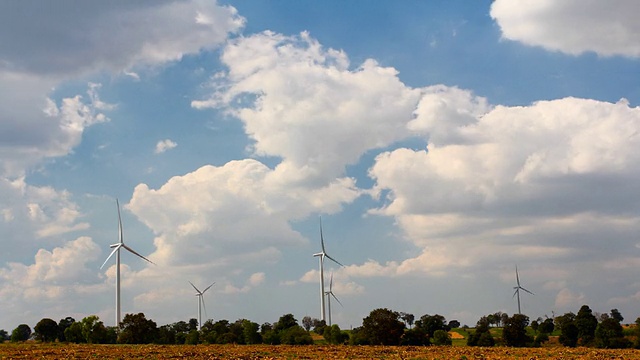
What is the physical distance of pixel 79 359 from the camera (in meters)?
98.2

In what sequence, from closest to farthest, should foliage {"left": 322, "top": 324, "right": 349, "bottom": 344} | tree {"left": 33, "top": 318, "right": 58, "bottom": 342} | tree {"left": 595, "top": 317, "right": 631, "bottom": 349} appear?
tree {"left": 595, "top": 317, "right": 631, "bottom": 349}
foliage {"left": 322, "top": 324, "right": 349, "bottom": 344}
tree {"left": 33, "top": 318, "right": 58, "bottom": 342}

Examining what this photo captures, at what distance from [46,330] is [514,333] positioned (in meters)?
122

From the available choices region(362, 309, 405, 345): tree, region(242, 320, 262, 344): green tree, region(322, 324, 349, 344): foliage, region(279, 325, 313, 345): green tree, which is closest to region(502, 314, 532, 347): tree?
region(362, 309, 405, 345): tree

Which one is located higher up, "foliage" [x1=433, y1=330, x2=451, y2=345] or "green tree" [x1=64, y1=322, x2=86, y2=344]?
"green tree" [x1=64, y1=322, x2=86, y2=344]

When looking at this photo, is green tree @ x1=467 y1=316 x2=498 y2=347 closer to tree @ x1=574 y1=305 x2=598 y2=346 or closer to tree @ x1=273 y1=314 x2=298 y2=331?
tree @ x1=574 y1=305 x2=598 y2=346

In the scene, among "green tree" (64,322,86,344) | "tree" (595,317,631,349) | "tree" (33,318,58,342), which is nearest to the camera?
"tree" (595,317,631,349)

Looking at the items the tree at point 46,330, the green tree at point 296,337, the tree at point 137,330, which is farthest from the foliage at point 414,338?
the tree at point 46,330

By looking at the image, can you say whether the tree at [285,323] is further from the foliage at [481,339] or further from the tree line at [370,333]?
the foliage at [481,339]

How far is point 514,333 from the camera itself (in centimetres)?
15338

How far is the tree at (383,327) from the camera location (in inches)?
6024

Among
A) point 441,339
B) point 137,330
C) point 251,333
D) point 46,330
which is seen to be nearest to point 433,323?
point 441,339

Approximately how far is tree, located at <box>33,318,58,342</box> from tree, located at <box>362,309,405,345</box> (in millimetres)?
90202

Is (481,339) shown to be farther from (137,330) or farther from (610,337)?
(137,330)

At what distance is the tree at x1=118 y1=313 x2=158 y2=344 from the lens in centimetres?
16925
